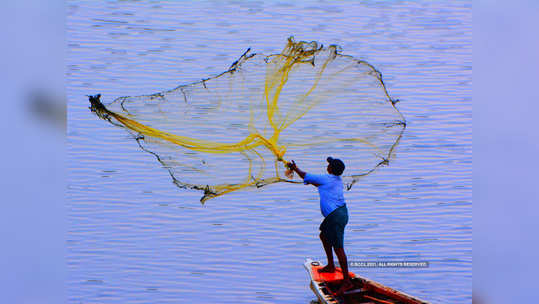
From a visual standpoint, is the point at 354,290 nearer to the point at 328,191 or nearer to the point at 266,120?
the point at 328,191

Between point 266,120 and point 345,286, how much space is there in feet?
5.48

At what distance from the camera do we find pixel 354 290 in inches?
125

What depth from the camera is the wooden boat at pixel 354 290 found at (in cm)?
314

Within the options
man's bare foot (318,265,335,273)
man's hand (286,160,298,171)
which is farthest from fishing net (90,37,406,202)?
man's bare foot (318,265,335,273)

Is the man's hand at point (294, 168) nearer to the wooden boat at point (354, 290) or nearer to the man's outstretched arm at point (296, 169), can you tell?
the man's outstretched arm at point (296, 169)

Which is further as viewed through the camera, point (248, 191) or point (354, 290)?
point (248, 191)

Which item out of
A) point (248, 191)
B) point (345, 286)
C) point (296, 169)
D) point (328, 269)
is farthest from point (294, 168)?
point (345, 286)

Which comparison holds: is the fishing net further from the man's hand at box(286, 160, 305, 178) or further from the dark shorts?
the dark shorts

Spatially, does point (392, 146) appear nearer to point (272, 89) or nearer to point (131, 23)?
point (272, 89)

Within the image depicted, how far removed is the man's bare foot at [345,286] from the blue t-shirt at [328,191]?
2.04 ft

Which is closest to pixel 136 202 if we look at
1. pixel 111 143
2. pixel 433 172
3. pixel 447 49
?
pixel 111 143

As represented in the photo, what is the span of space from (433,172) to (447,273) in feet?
3.14

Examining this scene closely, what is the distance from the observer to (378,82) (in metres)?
3.33

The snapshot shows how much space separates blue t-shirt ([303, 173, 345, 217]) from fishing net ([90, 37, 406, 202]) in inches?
3.5
